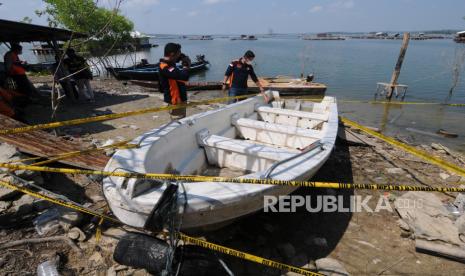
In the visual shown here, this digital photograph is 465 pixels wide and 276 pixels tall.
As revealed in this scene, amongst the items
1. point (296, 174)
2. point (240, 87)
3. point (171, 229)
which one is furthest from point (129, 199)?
point (240, 87)

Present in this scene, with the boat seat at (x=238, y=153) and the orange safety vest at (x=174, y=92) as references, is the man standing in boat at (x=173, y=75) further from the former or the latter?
the boat seat at (x=238, y=153)

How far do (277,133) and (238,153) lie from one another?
1.33m

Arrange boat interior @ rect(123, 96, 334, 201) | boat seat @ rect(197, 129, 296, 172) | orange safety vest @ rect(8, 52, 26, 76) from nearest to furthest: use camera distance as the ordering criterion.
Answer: boat interior @ rect(123, 96, 334, 201)
boat seat @ rect(197, 129, 296, 172)
orange safety vest @ rect(8, 52, 26, 76)

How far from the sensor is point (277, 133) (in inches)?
197

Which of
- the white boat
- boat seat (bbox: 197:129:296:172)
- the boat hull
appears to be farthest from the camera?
the boat hull

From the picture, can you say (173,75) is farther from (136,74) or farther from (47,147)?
(136,74)

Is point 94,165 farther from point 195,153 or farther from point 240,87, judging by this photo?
point 240,87

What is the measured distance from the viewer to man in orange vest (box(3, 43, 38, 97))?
8062 millimetres

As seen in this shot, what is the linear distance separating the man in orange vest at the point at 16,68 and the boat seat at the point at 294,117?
7795 millimetres

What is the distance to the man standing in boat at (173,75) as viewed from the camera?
14.9 feet

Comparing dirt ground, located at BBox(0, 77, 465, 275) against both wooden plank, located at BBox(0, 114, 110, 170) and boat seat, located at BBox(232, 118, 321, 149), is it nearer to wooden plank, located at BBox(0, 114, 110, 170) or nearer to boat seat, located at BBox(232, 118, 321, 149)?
wooden plank, located at BBox(0, 114, 110, 170)

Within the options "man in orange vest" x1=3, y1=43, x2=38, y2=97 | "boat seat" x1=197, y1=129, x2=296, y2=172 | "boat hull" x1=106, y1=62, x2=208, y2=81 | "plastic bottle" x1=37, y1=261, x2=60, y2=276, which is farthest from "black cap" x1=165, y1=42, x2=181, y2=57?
"boat hull" x1=106, y1=62, x2=208, y2=81

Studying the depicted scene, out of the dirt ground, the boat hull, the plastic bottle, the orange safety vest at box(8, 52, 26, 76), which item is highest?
the orange safety vest at box(8, 52, 26, 76)

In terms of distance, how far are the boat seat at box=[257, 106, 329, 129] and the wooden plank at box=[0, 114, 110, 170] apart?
381 cm
